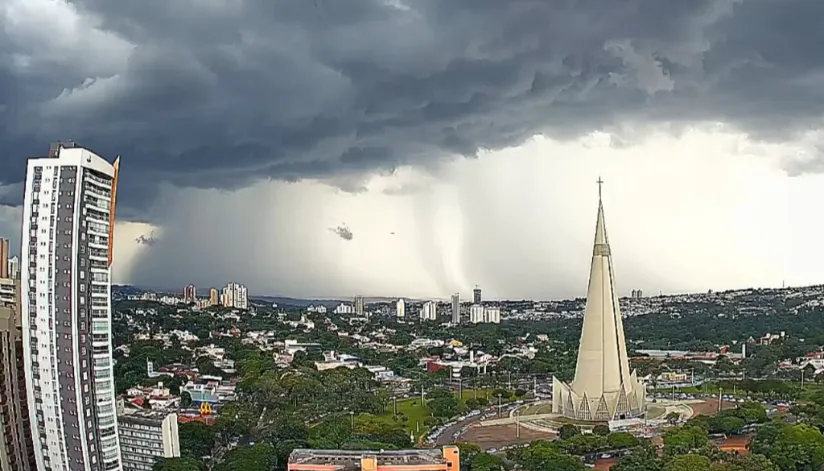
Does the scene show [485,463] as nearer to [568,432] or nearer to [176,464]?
[568,432]

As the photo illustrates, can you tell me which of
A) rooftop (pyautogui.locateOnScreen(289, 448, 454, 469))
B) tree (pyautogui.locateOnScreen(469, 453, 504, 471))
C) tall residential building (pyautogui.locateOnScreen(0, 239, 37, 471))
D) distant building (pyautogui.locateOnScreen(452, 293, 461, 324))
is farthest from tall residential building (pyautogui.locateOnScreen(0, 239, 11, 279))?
distant building (pyautogui.locateOnScreen(452, 293, 461, 324))

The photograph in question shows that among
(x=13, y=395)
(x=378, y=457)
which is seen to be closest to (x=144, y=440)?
(x=13, y=395)

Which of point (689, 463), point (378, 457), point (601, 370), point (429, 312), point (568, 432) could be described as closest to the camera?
point (378, 457)

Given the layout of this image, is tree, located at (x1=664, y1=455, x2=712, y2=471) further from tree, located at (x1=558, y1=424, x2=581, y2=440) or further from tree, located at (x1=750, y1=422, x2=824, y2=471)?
tree, located at (x1=558, y1=424, x2=581, y2=440)

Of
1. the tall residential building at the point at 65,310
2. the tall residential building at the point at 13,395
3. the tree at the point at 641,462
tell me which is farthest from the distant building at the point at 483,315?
the tall residential building at the point at 65,310

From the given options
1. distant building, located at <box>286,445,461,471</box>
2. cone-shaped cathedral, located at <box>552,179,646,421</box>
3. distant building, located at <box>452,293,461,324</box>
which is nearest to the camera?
distant building, located at <box>286,445,461,471</box>

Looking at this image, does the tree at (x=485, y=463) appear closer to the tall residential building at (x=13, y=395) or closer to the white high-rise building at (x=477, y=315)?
the tall residential building at (x=13, y=395)
